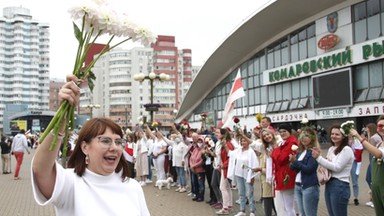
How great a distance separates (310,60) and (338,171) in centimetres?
3269

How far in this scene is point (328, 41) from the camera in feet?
116

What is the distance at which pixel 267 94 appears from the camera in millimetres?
45312

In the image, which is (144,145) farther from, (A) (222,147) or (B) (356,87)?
(B) (356,87)

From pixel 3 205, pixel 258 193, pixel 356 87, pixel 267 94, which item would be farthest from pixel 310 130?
pixel 267 94

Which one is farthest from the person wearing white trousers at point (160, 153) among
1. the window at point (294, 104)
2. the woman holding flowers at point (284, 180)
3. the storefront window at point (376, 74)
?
the window at point (294, 104)

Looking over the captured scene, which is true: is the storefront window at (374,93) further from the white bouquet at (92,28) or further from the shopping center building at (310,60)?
the white bouquet at (92,28)

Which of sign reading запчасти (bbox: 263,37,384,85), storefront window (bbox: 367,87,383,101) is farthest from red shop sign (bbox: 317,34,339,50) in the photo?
storefront window (bbox: 367,87,383,101)

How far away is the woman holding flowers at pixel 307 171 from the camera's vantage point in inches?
264

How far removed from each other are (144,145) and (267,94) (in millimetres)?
Answer: 31089

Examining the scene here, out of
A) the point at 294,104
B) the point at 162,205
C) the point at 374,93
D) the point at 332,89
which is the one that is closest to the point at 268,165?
the point at 162,205

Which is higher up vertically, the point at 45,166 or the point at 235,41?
the point at 235,41

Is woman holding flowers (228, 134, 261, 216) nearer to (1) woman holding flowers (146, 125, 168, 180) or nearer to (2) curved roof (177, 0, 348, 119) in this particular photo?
(1) woman holding flowers (146, 125, 168, 180)

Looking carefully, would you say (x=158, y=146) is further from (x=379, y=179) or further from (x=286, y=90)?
(x=286, y=90)

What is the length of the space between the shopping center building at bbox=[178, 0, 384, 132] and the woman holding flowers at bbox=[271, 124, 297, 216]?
79.5ft
